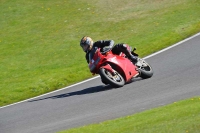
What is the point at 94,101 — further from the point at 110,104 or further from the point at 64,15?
the point at 64,15

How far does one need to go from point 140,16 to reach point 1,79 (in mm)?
7700

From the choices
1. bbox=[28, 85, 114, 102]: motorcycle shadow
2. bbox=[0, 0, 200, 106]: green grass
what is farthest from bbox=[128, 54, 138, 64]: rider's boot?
bbox=[0, 0, 200, 106]: green grass

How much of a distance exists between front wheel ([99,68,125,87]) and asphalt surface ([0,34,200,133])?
0.16 m

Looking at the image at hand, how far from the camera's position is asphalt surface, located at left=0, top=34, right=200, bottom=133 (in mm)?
11898

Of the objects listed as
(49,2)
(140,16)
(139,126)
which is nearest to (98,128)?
(139,126)

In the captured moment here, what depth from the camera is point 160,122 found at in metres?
9.45

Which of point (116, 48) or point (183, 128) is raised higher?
point (183, 128)

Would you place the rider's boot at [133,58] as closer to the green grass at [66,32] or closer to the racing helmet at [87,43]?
the racing helmet at [87,43]

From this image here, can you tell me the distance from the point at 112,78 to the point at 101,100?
41.0 inches

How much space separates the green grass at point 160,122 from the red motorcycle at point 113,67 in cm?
329

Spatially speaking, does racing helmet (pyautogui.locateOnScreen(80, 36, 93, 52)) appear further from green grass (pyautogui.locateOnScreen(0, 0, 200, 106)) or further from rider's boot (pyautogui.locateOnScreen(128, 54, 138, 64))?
green grass (pyautogui.locateOnScreen(0, 0, 200, 106))

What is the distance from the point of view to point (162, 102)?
11891 mm

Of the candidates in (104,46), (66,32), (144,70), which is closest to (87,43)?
(104,46)

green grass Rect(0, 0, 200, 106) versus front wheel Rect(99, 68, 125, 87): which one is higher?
front wheel Rect(99, 68, 125, 87)
